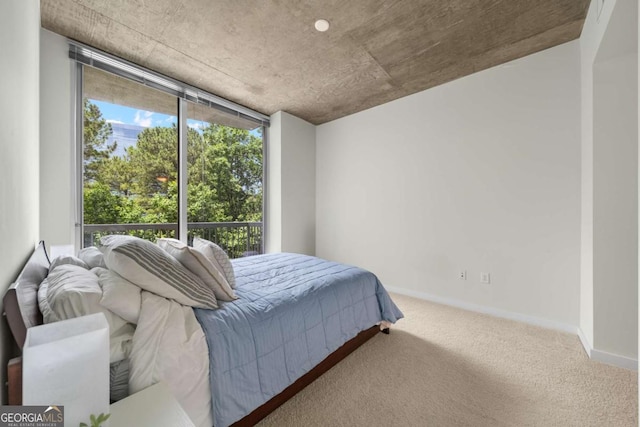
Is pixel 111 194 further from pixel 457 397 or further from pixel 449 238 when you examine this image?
pixel 449 238

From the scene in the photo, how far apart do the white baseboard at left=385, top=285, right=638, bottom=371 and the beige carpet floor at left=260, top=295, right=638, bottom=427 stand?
6 centimetres

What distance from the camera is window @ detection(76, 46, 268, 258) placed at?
2.57 metres

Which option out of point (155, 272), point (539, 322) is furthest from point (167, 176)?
point (539, 322)

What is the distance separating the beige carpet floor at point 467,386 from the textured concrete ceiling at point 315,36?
2749mm

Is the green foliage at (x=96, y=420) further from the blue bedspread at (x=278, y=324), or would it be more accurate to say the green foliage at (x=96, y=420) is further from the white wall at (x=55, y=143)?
the white wall at (x=55, y=143)

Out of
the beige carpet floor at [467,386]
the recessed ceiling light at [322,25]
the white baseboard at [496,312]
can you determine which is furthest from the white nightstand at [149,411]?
the white baseboard at [496,312]

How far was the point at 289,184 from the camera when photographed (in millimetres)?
4098

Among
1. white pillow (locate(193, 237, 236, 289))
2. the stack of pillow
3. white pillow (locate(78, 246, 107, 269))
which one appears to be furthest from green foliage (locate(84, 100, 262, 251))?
white pillow (locate(193, 237, 236, 289))

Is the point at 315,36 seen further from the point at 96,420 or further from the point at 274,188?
the point at 96,420

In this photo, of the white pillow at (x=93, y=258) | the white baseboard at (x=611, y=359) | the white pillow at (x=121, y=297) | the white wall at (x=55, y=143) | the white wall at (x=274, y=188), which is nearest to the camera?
the white pillow at (x=121, y=297)

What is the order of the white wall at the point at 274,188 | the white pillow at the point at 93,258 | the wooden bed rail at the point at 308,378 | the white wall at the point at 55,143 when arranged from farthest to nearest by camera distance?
the white wall at the point at 274,188
the white wall at the point at 55,143
the white pillow at the point at 93,258
the wooden bed rail at the point at 308,378

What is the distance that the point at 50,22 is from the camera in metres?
2.14

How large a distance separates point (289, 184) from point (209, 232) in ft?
4.51

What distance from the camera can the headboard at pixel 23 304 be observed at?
0.76m
